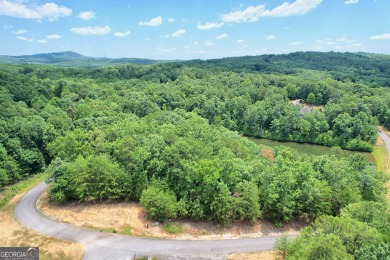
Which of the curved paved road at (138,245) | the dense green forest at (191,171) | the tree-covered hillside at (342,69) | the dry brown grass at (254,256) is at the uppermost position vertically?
the tree-covered hillside at (342,69)

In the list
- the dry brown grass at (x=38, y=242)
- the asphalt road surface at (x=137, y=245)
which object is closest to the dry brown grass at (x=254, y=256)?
the asphalt road surface at (x=137, y=245)

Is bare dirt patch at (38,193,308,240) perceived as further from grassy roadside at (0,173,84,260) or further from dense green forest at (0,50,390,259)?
grassy roadside at (0,173,84,260)

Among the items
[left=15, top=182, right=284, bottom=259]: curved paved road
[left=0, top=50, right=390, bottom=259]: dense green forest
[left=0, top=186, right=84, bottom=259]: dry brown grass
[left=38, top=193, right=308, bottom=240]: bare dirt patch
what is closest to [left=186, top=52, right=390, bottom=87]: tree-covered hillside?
[left=0, top=50, right=390, bottom=259]: dense green forest

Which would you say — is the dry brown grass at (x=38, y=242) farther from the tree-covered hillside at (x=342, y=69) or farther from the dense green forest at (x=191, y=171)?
the tree-covered hillside at (x=342, y=69)

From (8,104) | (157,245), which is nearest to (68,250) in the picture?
(157,245)

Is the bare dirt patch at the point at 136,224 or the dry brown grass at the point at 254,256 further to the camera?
the bare dirt patch at the point at 136,224

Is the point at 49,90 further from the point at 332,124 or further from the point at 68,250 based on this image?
the point at 332,124
